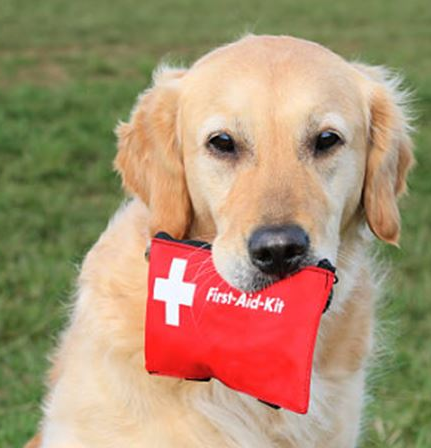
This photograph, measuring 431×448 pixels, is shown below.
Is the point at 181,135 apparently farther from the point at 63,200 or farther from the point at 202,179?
the point at 63,200

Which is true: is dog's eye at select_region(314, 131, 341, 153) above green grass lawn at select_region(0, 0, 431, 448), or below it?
above

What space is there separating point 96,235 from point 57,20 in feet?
32.6

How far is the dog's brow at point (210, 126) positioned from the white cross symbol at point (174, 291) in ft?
1.69

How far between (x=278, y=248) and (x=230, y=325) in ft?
1.10

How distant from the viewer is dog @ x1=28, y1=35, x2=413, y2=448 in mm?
3346

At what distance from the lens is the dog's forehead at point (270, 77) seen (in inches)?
135

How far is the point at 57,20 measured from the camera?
16.4 metres

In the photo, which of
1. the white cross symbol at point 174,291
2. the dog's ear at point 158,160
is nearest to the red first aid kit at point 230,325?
the white cross symbol at point 174,291

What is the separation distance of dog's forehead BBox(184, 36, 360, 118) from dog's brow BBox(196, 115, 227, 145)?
5 cm

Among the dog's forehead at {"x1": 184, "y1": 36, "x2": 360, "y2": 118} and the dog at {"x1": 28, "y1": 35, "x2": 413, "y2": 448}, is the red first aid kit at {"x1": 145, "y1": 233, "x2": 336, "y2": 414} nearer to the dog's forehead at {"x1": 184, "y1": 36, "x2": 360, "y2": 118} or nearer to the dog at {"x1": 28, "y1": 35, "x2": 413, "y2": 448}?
the dog at {"x1": 28, "y1": 35, "x2": 413, "y2": 448}

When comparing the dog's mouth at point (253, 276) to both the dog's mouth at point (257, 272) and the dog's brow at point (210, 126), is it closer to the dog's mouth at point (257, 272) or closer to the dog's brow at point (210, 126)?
the dog's mouth at point (257, 272)

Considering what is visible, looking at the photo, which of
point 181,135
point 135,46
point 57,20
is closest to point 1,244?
point 181,135

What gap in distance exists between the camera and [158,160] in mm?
3746

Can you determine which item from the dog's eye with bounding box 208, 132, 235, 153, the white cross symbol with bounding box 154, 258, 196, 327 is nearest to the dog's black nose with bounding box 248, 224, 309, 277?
the white cross symbol with bounding box 154, 258, 196, 327
